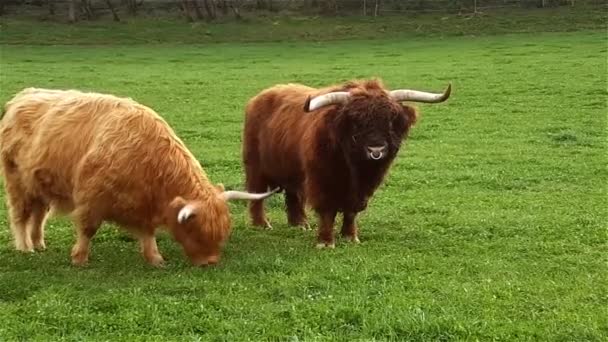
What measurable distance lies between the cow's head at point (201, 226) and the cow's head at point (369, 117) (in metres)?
1.49

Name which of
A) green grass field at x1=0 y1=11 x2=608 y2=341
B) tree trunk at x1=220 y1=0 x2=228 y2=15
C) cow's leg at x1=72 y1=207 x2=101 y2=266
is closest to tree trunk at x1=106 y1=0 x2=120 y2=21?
tree trunk at x1=220 y1=0 x2=228 y2=15

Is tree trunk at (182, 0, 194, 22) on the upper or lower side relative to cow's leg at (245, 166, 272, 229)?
lower

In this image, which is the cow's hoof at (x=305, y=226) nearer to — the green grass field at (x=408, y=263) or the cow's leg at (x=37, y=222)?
the green grass field at (x=408, y=263)

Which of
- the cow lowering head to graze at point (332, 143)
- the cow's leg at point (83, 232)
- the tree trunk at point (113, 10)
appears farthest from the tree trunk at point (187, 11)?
the cow's leg at point (83, 232)

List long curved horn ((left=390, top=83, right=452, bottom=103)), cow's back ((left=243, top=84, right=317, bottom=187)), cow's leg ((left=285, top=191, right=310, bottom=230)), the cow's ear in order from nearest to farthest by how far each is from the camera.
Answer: the cow's ear < long curved horn ((left=390, top=83, right=452, bottom=103)) < cow's back ((left=243, top=84, right=317, bottom=187)) < cow's leg ((left=285, top=191, right=310, bottom=230))

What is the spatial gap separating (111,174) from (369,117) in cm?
258

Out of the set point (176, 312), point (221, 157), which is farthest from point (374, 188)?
point (221, 157)

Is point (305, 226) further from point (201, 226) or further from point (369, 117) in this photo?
point (201, 226)

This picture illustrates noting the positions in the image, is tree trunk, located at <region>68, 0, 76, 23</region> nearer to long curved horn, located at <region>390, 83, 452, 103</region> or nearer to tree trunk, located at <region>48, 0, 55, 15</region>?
tree trunk, located at <region>48, 0, 55, 15</region>

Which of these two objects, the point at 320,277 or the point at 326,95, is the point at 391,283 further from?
the point at 326,95

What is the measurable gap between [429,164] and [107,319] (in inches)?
332

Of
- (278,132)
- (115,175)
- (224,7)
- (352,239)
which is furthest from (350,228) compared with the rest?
(224,7)

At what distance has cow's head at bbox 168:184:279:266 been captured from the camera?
329 inches

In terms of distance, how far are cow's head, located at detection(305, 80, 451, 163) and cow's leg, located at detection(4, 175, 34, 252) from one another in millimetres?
3162
